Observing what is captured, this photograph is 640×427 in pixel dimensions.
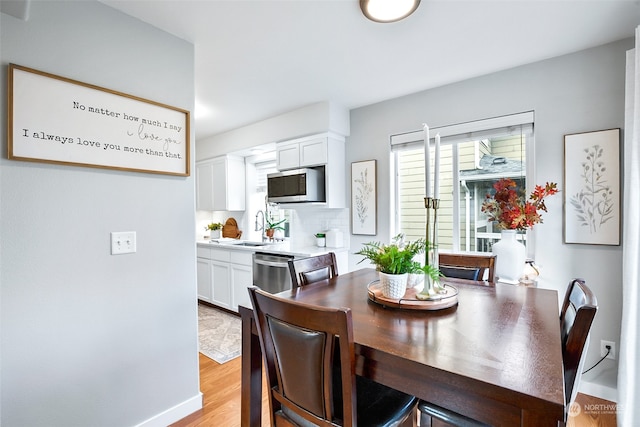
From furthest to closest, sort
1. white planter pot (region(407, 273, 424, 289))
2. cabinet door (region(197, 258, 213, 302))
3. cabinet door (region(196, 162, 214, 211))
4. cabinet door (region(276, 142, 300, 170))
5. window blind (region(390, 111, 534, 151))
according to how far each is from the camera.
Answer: cabinet door (region(196, 162, 214, 211)) < cabinet door (region(197, 258, 213, 302)) < cabinet door (region(276, 142, 300, 170)) < window blind (region(390, 111, 534, 151)) < white planter pot (region(407, 273, 424, 289))

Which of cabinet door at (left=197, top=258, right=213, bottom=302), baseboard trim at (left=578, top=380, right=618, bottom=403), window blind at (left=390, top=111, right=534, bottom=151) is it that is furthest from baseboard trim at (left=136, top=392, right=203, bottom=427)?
window blind at (left=390, top=111, right=534, bottom=151)

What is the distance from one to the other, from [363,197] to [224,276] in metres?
2.03

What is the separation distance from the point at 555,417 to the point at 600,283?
6.73 ft

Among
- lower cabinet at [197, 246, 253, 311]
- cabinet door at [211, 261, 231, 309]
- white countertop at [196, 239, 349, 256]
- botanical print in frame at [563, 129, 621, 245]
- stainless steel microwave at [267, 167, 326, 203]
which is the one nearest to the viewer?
botanical print in frame at [563, 129, 621, 245]

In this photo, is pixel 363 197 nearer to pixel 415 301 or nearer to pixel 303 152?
pixel 303 152

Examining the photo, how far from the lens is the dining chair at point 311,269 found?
173cm

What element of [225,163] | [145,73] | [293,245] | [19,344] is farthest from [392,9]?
[225,163]

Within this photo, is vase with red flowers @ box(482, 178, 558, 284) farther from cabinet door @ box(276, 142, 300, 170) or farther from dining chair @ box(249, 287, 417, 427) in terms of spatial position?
cabinet door @ box(276, 142, 300, 170)

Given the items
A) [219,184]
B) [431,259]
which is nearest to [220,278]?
[219,184]

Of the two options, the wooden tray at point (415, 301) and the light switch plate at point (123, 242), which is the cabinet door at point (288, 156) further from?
the wooden tray at point (415, 301)

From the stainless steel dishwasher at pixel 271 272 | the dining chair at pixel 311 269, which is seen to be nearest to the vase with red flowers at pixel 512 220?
the dining chair at pixel 311 269

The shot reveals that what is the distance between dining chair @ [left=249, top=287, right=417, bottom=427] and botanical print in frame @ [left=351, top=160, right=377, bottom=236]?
213 cm

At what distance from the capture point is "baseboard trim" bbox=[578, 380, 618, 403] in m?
2.02

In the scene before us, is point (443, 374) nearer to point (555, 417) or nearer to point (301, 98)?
point (555, 417)
